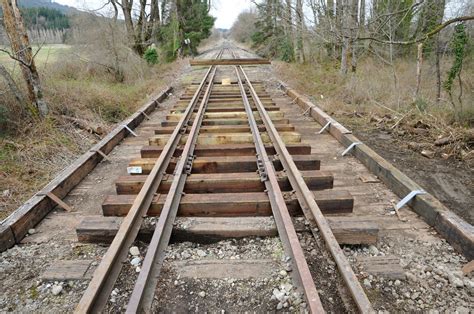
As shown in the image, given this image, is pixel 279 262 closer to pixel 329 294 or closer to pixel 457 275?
pixel 329 294

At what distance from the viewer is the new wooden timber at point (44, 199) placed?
2836mm

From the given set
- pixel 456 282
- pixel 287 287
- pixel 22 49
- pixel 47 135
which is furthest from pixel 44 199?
pixel 22 49

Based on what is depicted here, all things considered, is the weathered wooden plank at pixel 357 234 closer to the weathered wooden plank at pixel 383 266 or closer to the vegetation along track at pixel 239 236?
the vegetation along track at pixel 239 236

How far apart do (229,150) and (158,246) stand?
2215mm

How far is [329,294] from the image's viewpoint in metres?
2.13

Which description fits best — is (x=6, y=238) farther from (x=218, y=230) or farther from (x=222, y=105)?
(x=222, y=105)

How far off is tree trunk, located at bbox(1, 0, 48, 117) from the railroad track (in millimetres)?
2608

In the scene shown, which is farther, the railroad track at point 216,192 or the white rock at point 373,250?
the white rock at point 373,250

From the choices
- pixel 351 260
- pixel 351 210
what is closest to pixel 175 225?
pixel 351 260

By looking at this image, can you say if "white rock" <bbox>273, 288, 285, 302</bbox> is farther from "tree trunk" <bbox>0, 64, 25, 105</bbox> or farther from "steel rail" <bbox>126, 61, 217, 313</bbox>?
"tree trunk" <bbox>0, 64, 25, 105</bbox>

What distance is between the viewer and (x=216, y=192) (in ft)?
11.7

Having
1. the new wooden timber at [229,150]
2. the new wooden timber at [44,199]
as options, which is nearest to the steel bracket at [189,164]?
the new wooden timber at [229,150]

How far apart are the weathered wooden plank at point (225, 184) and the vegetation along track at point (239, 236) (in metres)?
0.01

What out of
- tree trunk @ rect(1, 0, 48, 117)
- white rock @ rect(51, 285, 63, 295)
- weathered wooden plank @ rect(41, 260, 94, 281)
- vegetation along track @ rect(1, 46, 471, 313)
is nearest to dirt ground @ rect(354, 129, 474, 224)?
vegetation along track @ rect(1, 46, 471, 313)
